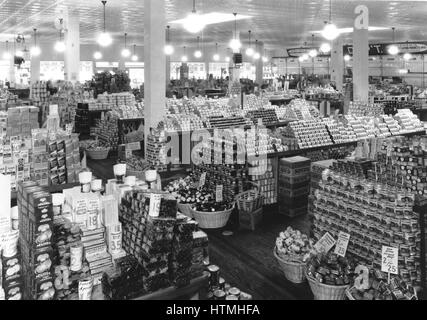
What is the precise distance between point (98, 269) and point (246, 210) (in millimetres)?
3712

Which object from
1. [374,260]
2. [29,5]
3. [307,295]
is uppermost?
[29,5]

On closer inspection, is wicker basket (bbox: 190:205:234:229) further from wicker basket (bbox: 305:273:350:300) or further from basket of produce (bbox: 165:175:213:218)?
wicker basket (bbox: 305:273:350:300)

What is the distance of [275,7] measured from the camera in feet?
42.5

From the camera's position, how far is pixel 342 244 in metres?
4.61

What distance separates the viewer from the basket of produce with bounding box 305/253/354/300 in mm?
4121

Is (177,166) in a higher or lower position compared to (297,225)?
higher

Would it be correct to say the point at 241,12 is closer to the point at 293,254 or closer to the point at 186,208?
the point at 186,208

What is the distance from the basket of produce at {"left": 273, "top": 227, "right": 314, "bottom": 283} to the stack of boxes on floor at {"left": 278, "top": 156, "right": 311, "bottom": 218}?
6.55 ft

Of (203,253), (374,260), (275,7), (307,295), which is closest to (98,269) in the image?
(203,253)

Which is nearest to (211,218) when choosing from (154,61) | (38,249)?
(38,249)

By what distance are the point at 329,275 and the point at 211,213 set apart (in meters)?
2.41

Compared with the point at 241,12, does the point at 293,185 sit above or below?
below

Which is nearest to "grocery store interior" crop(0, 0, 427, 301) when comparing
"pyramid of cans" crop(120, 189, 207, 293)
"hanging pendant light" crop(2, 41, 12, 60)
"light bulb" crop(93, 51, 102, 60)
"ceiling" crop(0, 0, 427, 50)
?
"pyramid of cans" crop(120, 189, 207, 293)
